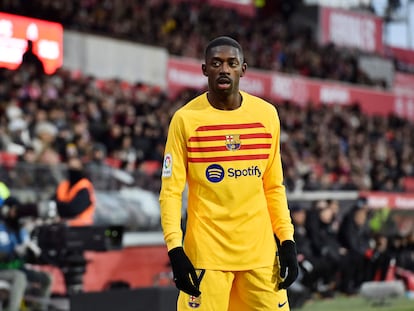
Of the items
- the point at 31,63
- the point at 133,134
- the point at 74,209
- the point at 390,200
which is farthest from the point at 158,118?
the point at 74,209

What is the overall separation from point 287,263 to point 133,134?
13223mm

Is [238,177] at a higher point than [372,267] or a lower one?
higher

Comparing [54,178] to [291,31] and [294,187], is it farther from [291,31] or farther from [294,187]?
[291,31]

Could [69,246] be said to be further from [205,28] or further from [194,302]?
[205,28]

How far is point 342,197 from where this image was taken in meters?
18.0

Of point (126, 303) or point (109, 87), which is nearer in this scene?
point (126, 303)

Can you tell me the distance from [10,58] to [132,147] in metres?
2.61

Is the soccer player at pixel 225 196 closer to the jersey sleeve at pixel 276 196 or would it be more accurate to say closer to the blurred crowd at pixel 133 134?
the jersey sleeve at pixel 276 196

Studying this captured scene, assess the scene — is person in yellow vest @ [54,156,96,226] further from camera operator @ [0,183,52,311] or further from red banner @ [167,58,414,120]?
red banner @ [167,58,414,120]

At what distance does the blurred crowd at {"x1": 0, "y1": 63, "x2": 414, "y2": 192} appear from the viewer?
49.8ft

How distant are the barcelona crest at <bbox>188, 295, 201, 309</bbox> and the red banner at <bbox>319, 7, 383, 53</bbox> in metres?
32.1

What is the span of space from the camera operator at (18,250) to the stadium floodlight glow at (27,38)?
6272mm

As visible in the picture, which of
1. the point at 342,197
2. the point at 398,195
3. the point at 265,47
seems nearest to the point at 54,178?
the point at 342,197

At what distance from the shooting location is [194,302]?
5066 mm
